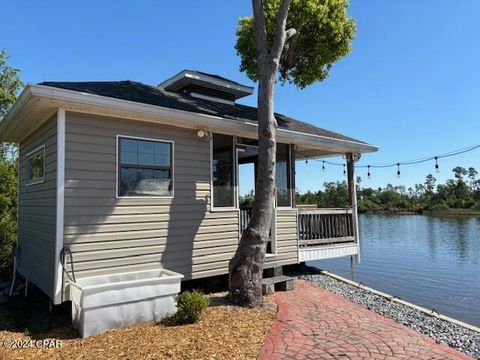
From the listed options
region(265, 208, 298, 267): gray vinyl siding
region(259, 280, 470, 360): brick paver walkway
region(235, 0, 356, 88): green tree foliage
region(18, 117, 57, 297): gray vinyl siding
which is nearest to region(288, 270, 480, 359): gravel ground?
region(259, 280, 470, 360): brick paver walkway

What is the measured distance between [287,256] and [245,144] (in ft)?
8.85

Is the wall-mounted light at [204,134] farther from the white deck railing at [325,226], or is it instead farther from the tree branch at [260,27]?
the white deck railing at [325,226]

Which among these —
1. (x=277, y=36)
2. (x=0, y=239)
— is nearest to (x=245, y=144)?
(x=277, y=36)

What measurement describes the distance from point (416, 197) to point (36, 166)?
78398 mm

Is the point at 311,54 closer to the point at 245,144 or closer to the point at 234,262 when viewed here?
the point at 245,144

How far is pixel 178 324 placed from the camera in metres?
4.88

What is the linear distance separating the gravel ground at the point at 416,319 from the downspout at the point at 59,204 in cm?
500

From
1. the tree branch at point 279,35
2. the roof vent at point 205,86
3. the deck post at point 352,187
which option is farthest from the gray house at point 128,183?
the roof vent at point 205,86

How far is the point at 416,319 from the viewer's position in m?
5.88

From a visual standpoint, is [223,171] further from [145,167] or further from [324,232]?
[324,232]

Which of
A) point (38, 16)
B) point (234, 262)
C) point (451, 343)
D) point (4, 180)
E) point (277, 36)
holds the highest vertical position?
point (38, 16)

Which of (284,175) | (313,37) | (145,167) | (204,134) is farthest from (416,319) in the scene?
(313,37)

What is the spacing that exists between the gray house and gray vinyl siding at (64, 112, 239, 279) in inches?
0.6

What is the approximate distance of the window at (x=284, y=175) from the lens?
8415 mm
